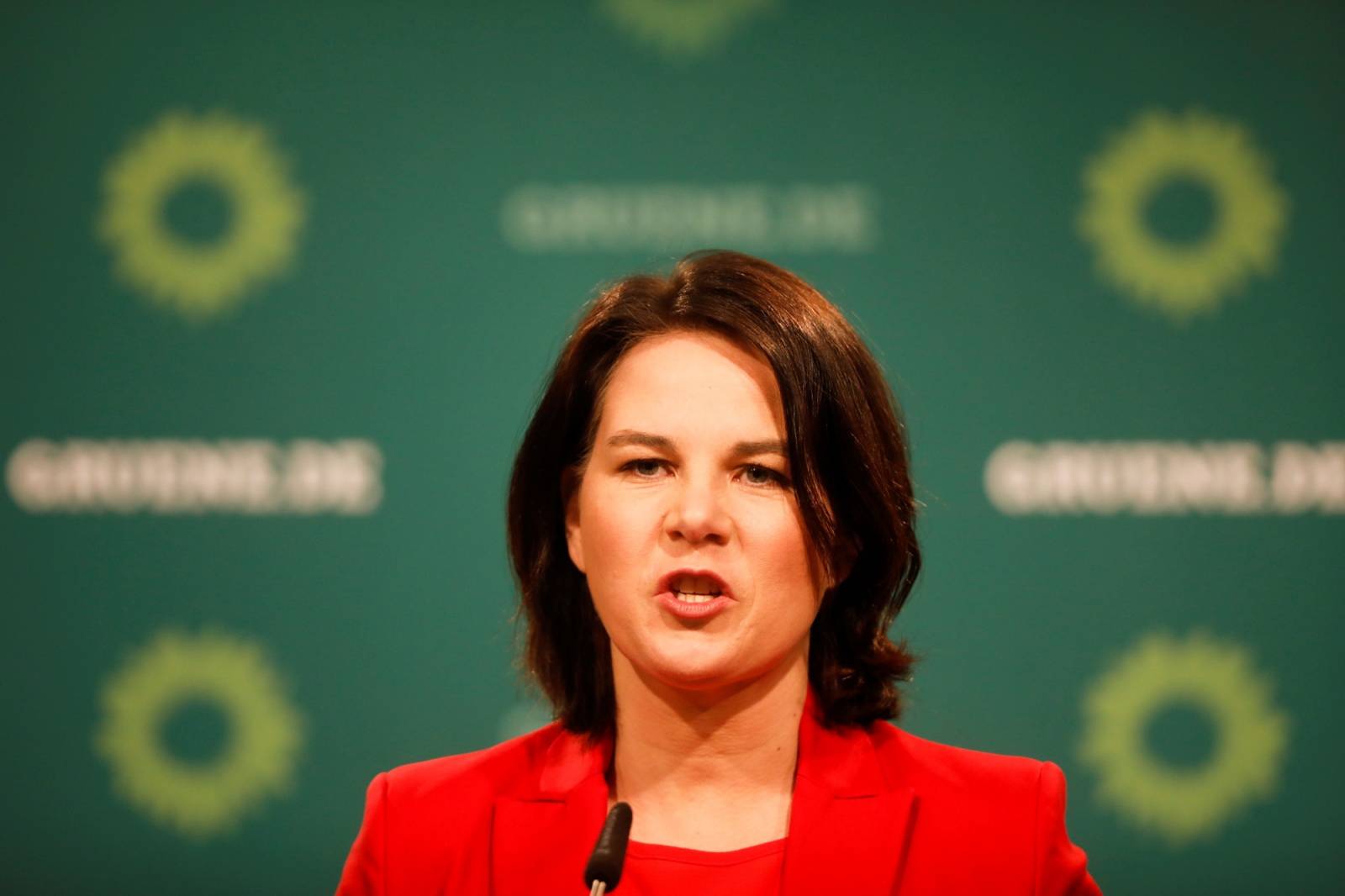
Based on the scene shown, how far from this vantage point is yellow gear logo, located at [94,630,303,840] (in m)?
2.22

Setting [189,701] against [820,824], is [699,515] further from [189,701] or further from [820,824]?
[189,701]

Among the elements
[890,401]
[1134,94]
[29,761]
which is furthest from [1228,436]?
[29,761]

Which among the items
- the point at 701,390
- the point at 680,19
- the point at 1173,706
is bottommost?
the point at 1173,706

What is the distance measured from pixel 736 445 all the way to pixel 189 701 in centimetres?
137

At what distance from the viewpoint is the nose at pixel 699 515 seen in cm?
128

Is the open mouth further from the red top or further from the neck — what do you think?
the red top

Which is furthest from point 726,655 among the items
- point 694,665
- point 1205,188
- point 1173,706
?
point 1205,188

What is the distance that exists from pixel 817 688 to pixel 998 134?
118 cm

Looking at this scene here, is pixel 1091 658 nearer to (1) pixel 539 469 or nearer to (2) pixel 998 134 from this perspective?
(2) pixel 998 134

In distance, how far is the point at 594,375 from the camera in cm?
146

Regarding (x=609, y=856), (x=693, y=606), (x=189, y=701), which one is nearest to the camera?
(x=609, y=856)

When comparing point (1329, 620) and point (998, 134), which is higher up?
point (998, 134)

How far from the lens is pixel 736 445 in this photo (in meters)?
1.32

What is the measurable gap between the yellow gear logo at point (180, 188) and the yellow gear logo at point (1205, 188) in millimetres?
1443
